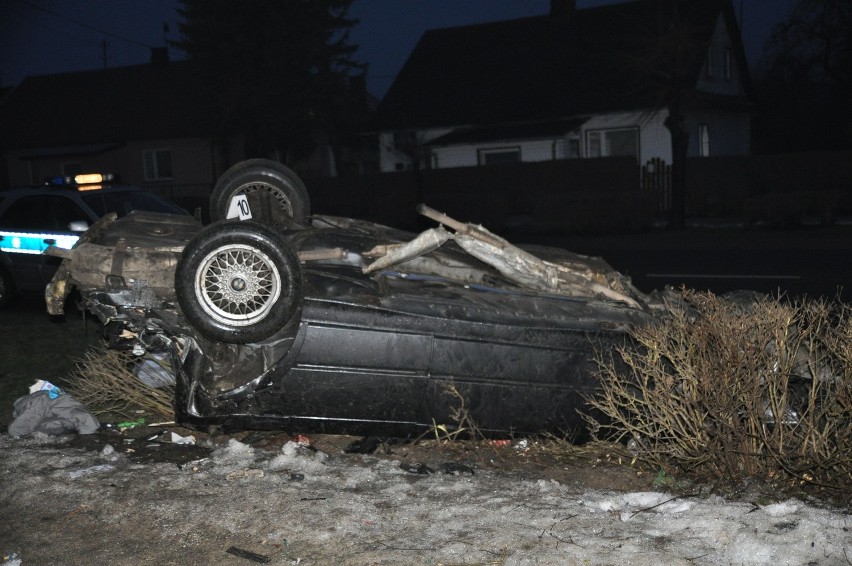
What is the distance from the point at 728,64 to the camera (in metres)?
A: 35.0

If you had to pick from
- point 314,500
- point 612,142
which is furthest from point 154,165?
point 314,500

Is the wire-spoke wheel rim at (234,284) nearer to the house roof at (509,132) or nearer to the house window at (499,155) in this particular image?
the house roof at (509,132)

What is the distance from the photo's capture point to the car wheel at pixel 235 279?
505 cm

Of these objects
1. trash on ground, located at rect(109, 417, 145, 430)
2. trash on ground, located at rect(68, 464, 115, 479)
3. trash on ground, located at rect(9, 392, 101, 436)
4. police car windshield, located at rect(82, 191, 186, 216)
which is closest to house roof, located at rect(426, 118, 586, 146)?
police car windshield, located at rect(82, 191, 186, 216)

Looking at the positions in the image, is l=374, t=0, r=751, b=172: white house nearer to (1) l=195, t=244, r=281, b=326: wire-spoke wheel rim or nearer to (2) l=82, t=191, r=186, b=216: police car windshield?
(2) l=82, t=191, r=186, b=216: police car windshield

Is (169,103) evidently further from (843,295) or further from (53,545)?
(53,545)

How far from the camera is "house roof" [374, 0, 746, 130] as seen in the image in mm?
31344

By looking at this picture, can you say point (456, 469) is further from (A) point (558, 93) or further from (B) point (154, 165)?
(B) point (154, 165)

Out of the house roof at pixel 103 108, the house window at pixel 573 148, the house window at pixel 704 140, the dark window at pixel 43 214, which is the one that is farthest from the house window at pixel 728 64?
the dark window at pixel 43 214

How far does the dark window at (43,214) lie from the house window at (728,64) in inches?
1143

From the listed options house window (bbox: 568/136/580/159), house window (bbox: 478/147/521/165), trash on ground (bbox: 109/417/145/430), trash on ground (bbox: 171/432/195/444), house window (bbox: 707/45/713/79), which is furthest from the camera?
house window (bbox: 707/45/713/79)

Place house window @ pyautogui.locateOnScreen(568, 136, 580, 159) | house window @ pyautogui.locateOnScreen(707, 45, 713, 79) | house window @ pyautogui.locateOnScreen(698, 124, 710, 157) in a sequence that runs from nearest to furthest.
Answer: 1. house window @ pyautogui.locateOnScreen(568, 136, 580, 159)
2. house window @ pyautogui.locateOnScreen(698, 124, 710, 157)
3. house window @ pyautogui.locateOnScreen(707, 45, 713, 79)

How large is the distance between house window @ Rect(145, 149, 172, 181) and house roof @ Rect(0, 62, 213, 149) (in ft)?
3.36

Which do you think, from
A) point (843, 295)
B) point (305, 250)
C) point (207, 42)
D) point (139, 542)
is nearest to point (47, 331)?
point (305, 250)
